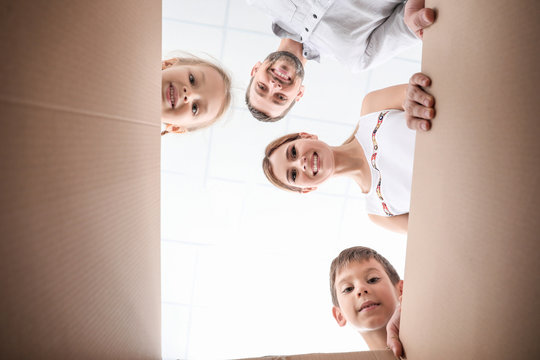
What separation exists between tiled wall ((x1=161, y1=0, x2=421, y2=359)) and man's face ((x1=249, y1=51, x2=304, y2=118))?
255 mm

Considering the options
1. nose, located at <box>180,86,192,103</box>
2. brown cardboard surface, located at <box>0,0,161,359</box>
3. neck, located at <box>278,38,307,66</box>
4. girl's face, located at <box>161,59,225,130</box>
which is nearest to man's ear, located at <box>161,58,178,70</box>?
girl's face, located at <box>161,59,225,130</box>

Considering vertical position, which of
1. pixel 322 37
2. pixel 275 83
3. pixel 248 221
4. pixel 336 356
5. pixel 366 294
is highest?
pixel 322 37

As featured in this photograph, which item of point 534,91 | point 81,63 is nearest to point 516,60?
point 534,91

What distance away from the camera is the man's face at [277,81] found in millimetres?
1538

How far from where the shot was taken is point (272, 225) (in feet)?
6.72

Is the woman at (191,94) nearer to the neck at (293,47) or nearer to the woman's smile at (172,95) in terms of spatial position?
the woman's smile at (172,95)

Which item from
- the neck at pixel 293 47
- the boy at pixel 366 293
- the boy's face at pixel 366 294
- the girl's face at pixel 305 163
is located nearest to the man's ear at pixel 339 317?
the boy at pixel 366 293

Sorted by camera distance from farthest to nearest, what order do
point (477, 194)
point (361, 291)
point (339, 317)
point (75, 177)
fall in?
point (339, 317), point (361, 291), point (477, 194), point (75, 177)

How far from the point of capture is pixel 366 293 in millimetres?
1298

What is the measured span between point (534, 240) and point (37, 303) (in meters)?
0.46

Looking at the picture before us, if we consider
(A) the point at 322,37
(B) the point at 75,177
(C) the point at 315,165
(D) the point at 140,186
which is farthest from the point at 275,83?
(B) the point at 75,177

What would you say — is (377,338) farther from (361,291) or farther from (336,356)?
(336,356)

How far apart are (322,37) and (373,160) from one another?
49 cm

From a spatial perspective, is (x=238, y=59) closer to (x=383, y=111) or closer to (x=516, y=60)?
(x=383, y=111)
